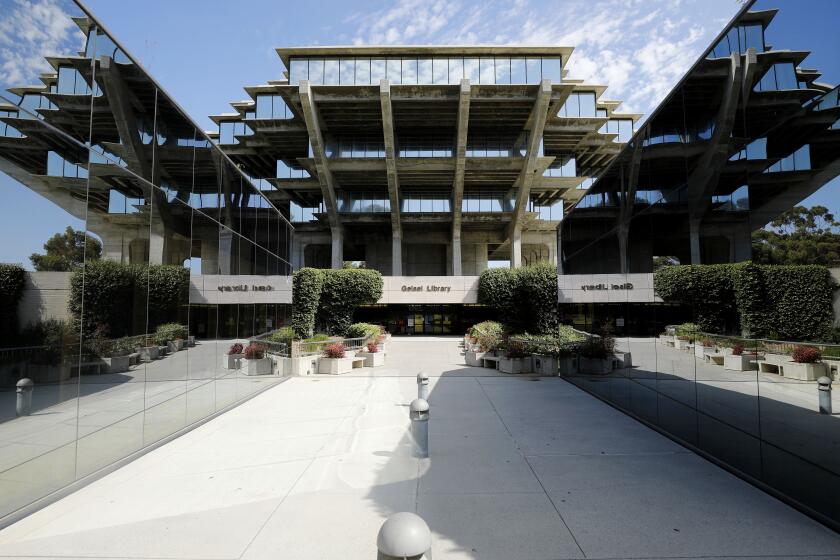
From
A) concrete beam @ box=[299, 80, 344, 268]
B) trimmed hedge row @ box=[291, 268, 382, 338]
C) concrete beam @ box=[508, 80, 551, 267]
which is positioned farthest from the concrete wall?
concrete beam @ box=[508, 80, 551, 267]

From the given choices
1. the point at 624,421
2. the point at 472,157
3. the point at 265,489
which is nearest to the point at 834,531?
the point at 624,421

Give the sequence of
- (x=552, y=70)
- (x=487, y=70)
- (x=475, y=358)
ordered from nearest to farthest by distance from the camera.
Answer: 1. (x=475, y=358)
2. (x=552, y=70)
3. (x=487, y=70)

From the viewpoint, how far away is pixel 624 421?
854 centimetres

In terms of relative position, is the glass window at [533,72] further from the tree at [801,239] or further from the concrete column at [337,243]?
the tree at [801,239]

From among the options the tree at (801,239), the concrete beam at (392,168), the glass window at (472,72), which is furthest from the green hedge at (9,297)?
the glass window at (472,72)

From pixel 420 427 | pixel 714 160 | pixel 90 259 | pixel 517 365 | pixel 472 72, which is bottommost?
pixel 517 365

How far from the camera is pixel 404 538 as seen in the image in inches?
94.6

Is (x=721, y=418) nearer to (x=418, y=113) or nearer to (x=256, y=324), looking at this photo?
(x=256, y=324)

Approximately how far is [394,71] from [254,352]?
32.4 meters

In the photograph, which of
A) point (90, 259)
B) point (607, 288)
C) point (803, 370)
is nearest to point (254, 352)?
point (90, 259)

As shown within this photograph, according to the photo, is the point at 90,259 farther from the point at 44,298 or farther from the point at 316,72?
the point at 316,72

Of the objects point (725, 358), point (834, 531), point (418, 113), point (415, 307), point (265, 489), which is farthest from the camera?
point (415, 307)

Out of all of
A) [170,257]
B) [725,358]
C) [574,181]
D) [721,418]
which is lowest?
[721,418]

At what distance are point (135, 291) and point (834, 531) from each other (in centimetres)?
882
